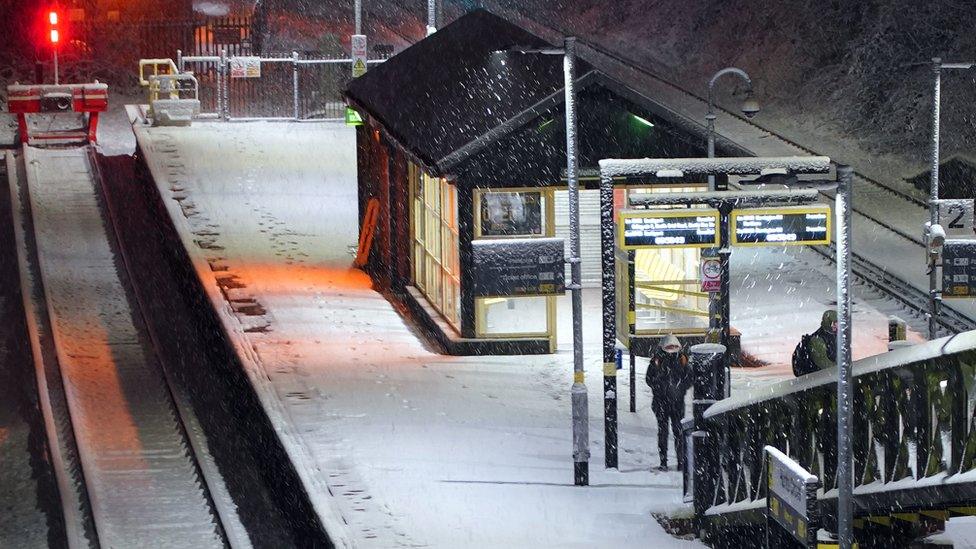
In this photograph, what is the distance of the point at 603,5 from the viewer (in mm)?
55625

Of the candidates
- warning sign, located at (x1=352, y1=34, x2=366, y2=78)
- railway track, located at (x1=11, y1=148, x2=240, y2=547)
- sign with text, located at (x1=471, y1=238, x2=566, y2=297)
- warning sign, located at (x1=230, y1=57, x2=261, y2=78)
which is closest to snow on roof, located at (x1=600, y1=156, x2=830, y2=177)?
sign with text, located at (x1=471, y1=238, x2=566, y2=297)

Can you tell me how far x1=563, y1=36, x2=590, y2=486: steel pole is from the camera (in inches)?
692

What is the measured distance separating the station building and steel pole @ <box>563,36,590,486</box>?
12.9ft

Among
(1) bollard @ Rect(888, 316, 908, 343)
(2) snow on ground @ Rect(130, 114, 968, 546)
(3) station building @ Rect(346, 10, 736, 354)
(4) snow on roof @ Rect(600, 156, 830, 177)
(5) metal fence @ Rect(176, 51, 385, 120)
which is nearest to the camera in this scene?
(2) snow on ground @ Rect(130, 114, 968, 546)

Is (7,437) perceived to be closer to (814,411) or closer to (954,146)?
(814,411)

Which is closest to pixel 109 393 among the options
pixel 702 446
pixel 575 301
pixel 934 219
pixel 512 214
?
pixel 512 214

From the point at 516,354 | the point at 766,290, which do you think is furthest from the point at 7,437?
the point at 766,290

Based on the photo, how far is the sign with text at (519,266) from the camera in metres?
20.6

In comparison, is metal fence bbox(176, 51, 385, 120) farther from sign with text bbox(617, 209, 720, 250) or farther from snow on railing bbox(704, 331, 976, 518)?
snow on railing bbox(704, 331, 976, 518)

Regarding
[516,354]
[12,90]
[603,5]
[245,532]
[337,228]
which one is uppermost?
[603,5]

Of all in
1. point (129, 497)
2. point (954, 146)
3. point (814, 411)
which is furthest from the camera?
point (954, 146)

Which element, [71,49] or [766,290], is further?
[71,49]

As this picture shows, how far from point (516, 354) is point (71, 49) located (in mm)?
32228

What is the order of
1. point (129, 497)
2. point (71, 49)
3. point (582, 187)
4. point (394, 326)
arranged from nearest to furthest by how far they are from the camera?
1. point (129, 497)
2. point (582, 187)
3. point (394, 326)
4. point (71, 49)
